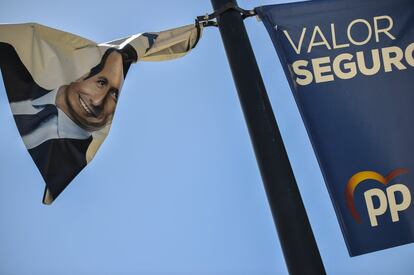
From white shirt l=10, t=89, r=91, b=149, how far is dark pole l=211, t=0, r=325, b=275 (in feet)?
4.90

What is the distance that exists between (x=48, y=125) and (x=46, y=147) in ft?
0.72

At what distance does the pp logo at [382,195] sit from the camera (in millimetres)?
3932

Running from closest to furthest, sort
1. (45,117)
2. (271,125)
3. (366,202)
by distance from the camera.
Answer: (271,125) → (366,202) → (45,117)

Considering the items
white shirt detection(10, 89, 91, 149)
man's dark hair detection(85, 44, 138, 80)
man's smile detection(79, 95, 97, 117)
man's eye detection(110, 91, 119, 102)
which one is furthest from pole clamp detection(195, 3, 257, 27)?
white shirt detection(10, 89, 91, 149)

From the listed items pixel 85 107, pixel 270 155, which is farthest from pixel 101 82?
pixel 270 155

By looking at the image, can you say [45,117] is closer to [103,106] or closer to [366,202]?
[103,106]

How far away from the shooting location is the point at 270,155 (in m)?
3.32

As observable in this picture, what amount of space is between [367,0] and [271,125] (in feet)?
6.84

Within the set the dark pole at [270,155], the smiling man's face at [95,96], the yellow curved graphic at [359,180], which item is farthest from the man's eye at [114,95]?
the yellow curved graphic at [359,180]

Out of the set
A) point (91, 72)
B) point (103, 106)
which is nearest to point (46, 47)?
point (91, 72)

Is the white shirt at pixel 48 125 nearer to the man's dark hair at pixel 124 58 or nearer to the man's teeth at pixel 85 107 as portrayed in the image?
the man's teeth at pixel 85 107

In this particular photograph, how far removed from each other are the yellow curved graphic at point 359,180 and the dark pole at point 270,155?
2.66 ft

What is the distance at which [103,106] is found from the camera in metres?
4.42

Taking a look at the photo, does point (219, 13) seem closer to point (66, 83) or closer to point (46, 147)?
point (66, 83)
